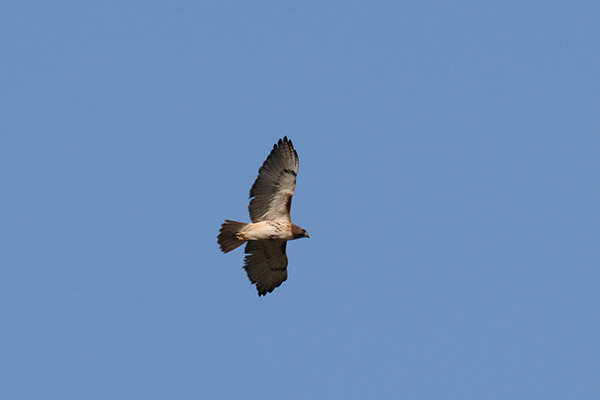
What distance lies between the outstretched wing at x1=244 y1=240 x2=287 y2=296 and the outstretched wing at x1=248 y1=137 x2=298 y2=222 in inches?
43.8

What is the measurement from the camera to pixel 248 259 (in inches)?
914

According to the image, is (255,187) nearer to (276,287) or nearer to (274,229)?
(274,229)

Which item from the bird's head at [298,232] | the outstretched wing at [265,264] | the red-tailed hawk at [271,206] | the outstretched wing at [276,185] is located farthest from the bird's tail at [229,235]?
the bird's head at [298,232]

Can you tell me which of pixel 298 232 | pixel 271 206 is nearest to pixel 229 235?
pixel 271 206

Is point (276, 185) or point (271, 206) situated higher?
point (276, 185)

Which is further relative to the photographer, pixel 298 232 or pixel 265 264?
pixel 265 264

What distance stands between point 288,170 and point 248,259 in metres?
3.00

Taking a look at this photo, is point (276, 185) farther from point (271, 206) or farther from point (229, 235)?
point (229, 235)

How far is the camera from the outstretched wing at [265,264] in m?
22.9

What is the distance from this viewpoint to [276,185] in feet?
71.1

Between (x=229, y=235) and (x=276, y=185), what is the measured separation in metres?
1.70

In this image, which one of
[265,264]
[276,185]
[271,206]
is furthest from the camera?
[265,264]

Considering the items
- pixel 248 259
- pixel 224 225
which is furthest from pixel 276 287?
pixel 224 225

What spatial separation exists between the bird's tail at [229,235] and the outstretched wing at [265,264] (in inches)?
40.1
